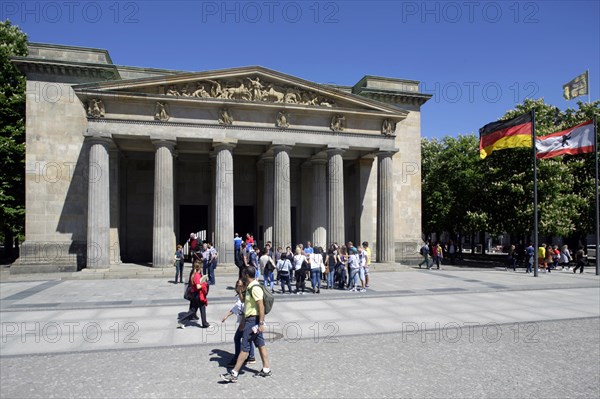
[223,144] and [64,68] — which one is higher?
[64,68]

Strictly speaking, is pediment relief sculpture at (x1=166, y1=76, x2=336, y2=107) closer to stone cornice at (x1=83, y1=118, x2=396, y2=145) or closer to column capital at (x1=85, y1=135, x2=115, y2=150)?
stone cornice at (x1=83, y1=118, x2=396, y2=145)

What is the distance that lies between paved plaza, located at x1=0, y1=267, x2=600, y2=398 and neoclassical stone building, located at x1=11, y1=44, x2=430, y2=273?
8365 millimetres

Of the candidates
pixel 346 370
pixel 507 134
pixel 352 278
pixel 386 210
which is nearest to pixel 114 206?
pixel 352 278

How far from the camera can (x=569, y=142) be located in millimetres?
23656

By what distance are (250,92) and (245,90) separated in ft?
1.03

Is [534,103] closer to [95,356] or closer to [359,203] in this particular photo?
[359,203]

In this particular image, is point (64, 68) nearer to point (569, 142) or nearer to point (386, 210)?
point (386, 210)

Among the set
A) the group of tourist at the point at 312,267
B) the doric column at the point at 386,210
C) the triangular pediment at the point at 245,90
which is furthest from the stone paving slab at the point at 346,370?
the triangular pediment at the point at 245,90

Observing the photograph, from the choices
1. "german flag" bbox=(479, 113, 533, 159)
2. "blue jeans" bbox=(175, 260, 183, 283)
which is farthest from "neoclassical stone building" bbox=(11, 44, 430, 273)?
"german flag" bbox=(479, 113, 533, 159)

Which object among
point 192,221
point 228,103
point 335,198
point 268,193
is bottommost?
point 192,221

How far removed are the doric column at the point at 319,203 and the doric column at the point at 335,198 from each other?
1.97 m

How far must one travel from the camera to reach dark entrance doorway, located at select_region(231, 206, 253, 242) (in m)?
31.3

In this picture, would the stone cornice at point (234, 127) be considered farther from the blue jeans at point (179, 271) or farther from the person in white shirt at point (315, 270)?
the person in white shirt at point (315, 270)

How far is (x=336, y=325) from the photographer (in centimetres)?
1128
